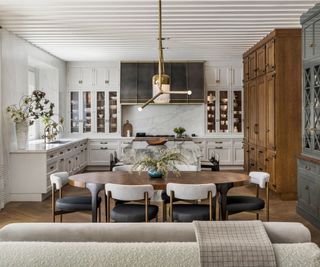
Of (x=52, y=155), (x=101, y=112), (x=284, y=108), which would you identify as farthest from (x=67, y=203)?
(x=101, y=112)

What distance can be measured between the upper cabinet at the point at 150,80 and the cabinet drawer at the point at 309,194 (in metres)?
5.09

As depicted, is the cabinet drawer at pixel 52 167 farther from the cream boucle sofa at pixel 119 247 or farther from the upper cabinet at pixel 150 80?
the cream boucle sofa at pixel 119 247

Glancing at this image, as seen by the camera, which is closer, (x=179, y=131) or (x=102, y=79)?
(x=179, y=131)

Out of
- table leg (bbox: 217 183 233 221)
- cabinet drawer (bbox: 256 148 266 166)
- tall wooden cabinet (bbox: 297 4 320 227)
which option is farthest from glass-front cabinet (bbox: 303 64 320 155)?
cabinet drawer (bbox: 256 148 266 166)

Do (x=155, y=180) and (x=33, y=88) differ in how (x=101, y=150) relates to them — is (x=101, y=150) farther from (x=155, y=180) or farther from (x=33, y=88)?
(x=155, y=180)

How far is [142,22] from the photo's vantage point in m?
6.18

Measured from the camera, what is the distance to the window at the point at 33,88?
9.14 meters

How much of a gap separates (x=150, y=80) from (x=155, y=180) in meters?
6.18

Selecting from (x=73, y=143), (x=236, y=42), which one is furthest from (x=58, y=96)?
(x=236, y=42)

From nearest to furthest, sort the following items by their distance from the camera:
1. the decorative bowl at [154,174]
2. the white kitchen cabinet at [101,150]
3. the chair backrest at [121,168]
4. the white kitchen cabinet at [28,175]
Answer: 1. the decorative bowl at [154,174]
2. the chair backrest at [121,168]
3. the white kitchen cabinet at [28,175]
4. the white kitchen cabinet at [101,150]

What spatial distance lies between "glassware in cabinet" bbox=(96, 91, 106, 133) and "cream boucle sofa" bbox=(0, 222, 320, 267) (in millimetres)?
8524

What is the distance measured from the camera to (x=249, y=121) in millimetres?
8852

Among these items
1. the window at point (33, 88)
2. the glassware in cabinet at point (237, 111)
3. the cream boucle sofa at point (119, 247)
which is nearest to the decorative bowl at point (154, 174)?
the cream boucle sofa at point (119, 247)

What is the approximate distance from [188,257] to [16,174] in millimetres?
5447
